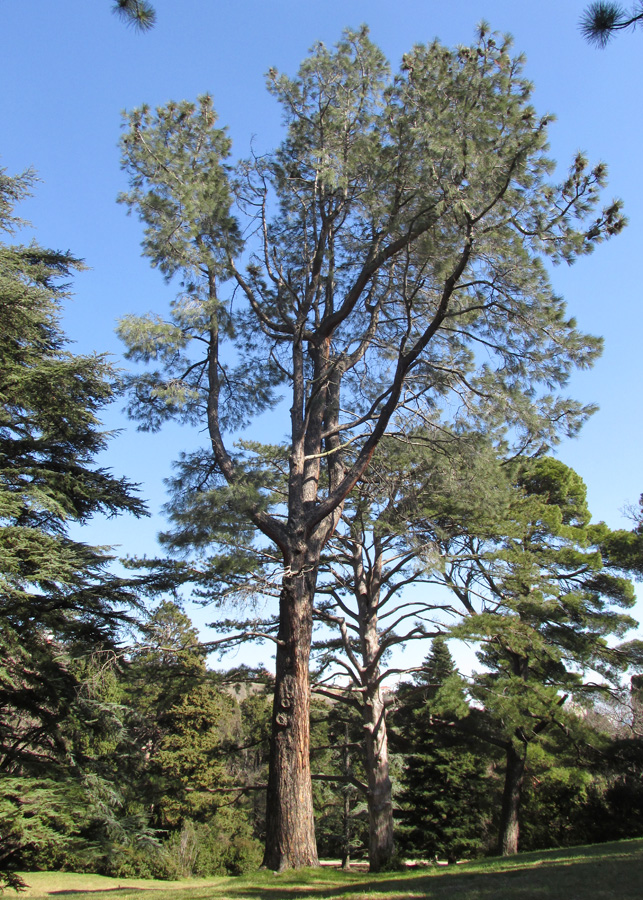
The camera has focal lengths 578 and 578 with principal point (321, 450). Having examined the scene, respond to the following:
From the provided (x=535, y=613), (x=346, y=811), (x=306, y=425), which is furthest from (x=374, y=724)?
(x=346, y=811)

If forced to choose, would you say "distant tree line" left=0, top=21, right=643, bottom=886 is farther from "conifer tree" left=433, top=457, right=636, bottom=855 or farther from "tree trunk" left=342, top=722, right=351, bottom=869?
"tree trunk" left=342, top=722, right=351, bottom=869

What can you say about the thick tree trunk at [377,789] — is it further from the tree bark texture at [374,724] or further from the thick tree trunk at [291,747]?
the thick tree trunk at [291,747]

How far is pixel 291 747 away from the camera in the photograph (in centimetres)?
698

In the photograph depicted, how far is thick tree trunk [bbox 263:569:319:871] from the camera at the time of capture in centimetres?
666

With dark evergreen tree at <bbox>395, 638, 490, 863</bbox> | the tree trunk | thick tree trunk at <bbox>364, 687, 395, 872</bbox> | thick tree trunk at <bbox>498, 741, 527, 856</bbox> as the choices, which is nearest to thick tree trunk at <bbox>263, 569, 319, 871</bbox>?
thick tree trunk at <bbox>364, 687, 395, 872</bbox>

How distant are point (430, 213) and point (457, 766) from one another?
19.6 metres

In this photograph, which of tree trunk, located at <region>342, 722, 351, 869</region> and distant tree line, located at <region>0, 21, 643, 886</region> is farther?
tree trunk, located at <region>342, 722, 351, 869</region>

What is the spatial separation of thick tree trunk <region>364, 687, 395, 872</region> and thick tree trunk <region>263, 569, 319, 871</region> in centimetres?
664

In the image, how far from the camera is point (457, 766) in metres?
20.4

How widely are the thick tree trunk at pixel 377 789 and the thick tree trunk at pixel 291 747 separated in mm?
6642

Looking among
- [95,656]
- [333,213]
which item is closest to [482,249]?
[333,213]

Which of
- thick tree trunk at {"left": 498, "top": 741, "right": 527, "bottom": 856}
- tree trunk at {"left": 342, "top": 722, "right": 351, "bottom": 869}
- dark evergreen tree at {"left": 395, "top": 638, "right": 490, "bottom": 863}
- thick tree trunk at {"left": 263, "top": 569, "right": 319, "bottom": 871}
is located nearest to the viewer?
thick tree trunk at {"left": 263, "top": 569, "right": 319, "bottom": 871}

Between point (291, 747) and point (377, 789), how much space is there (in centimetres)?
735

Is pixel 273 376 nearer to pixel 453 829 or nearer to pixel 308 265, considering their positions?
pixel 308 265
